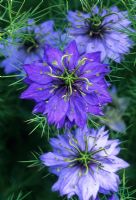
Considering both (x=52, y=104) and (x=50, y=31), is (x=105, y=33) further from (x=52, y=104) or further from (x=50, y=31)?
(x=52, y=104)

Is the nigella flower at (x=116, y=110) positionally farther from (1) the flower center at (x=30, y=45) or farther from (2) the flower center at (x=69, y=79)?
Answer: (2) the flower center at (x=69, y=79)

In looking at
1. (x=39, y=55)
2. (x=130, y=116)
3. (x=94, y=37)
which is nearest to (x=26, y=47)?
(x=39, y=55)

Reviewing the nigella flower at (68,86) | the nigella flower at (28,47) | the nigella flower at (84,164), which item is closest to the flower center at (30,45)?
the nigella flower at (28,47)

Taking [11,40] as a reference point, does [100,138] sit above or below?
below

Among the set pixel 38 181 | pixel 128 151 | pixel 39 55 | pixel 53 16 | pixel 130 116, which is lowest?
pixel 38 181

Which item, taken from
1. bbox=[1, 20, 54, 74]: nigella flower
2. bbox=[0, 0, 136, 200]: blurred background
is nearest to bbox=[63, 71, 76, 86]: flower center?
bbox=[1, 20, 54, 74]: nigella flower

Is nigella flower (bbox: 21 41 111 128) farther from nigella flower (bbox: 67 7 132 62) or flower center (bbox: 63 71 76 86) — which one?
nigella flower (bbox: 67 7 132 62)
